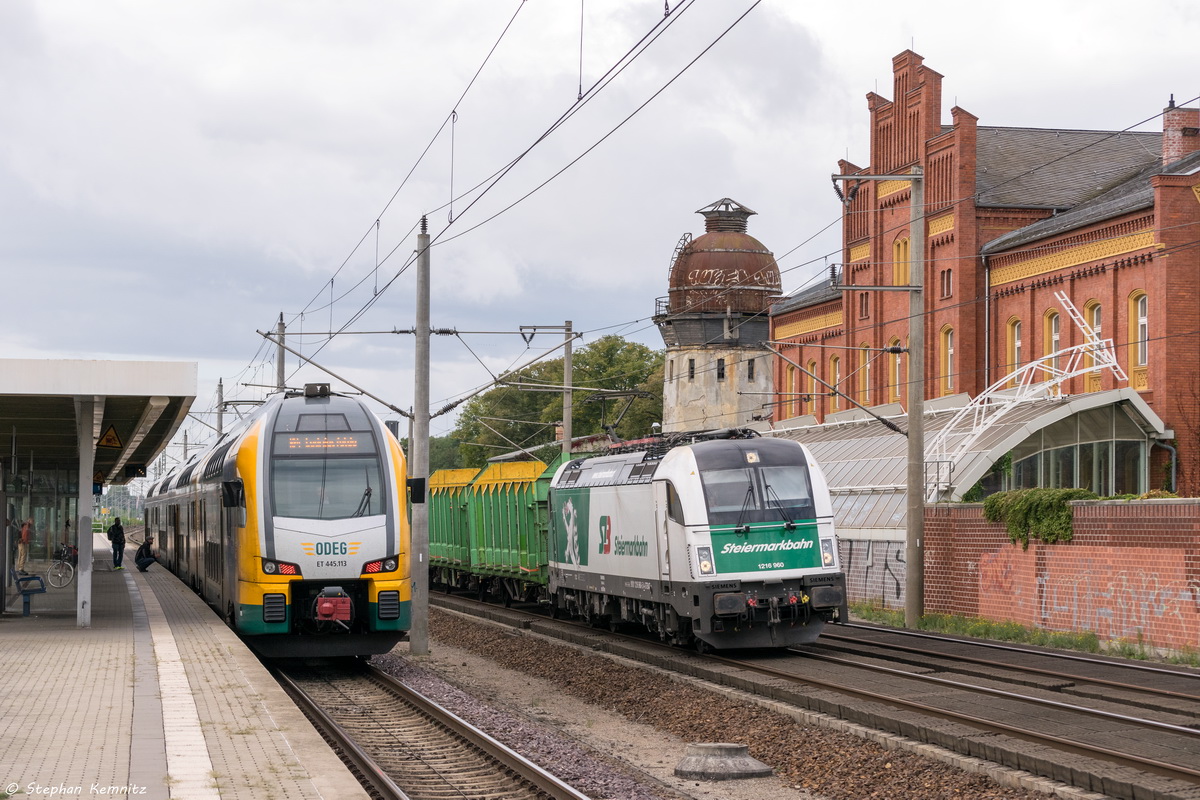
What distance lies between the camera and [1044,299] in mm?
41094

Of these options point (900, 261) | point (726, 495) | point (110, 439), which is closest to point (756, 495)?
point (726, 495)

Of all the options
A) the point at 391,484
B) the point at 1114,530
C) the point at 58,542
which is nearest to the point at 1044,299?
the point at 1114,530

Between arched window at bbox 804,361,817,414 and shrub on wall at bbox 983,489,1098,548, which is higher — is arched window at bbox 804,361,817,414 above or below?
above

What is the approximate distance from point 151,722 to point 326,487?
688cm

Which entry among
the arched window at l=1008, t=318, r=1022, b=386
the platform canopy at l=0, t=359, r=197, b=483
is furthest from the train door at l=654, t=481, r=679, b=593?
the arched window at l=1008, t=318, r=1022, b=386

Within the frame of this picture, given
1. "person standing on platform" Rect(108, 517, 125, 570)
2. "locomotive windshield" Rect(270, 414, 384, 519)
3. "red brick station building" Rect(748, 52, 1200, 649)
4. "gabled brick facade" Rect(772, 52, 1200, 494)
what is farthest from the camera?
"person standing on platform" Rect(108, 517, 125, 570)

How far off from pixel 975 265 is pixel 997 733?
3352 cm

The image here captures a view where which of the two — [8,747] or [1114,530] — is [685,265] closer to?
[1114,530]

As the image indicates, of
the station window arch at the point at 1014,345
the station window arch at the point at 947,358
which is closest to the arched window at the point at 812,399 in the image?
the station window arch at the point at 947,358

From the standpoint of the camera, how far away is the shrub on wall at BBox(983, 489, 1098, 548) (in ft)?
78.8

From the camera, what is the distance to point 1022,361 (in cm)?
4228

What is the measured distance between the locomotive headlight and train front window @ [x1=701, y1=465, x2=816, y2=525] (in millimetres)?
412

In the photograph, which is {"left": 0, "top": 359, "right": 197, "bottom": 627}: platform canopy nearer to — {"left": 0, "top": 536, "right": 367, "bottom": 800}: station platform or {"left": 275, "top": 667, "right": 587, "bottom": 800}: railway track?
{"left": 0, "top": 536, "right": 367, "bottom": 800}: station platform

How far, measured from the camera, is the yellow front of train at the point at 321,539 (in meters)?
18.6
